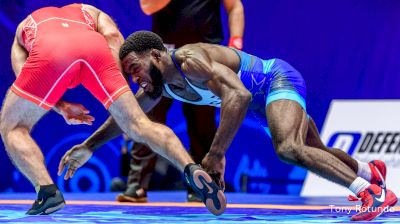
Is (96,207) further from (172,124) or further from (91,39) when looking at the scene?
(172,124)

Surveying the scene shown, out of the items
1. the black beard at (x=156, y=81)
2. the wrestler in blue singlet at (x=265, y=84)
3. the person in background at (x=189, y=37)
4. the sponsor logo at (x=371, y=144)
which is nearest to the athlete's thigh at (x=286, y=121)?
the wrestler in blue singlet at (x=265, y=84)

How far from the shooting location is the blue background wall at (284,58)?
21.3 feet

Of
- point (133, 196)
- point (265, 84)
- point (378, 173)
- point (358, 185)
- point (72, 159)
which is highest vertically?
point (265, 84)

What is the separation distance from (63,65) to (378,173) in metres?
1.92

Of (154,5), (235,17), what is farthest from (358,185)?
(154,5)

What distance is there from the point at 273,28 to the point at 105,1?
1452 millimetres

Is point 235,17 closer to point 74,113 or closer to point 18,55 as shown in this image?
point 74,113

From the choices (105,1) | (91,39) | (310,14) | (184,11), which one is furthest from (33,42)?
(310,14)

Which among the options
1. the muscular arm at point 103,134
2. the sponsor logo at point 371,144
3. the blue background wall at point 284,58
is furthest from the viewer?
the blue background wall at point 284,58

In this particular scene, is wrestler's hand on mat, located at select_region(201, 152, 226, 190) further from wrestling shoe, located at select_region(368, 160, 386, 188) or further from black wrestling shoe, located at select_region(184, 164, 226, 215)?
wrestling shoe, located at select_region(368, 160, 386, 188)

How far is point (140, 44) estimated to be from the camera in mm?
3936

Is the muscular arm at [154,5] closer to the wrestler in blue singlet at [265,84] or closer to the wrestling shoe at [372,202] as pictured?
the wrestler in blue singlet at [265,84]

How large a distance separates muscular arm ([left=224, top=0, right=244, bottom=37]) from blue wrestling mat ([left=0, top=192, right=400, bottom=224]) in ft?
3.82

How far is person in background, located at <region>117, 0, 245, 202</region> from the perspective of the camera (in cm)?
532
